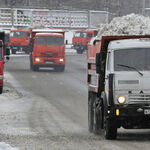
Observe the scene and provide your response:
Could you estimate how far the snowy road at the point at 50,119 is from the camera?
39.0 feet

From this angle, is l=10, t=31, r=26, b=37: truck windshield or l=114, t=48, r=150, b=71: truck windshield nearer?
l=114, t=48, r=150, b=71: truck windshield

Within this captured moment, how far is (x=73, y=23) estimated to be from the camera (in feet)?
299

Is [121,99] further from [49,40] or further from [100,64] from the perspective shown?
[49,40]

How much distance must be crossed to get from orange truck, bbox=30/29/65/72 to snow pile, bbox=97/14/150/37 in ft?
14.8

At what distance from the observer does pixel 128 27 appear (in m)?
34.8

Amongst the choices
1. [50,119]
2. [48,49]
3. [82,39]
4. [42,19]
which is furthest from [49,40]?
[42,19]

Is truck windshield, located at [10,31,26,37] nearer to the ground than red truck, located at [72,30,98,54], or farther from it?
farther from it

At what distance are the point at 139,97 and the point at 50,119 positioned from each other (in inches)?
236

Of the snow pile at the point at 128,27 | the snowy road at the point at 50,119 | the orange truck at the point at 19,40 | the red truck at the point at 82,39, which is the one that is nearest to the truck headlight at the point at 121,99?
the snowy road at the point at 50,119

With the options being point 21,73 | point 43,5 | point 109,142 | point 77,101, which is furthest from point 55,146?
point 43,5

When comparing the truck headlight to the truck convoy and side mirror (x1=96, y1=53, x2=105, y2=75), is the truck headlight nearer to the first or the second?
the truck convoy

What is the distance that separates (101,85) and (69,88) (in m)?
16.0

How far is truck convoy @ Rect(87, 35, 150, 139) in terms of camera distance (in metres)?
12.3

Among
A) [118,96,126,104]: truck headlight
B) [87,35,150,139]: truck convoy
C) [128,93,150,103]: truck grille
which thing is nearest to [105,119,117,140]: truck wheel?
[87,35,150,139]: truck convoy
